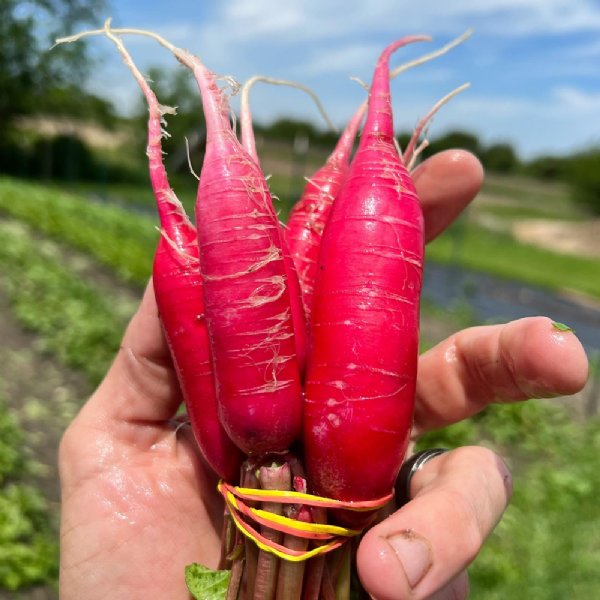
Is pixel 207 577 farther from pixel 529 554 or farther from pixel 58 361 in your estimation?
pixel 58 361

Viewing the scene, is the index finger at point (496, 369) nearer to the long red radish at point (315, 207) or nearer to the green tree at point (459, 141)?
the long red radish at point (315, 207)

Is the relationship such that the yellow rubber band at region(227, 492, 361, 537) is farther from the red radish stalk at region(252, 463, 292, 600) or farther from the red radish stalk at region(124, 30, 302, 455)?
the red radish stalk at region(124, 30, 302, 455)

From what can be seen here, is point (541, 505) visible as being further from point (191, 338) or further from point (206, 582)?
point (191, 338)

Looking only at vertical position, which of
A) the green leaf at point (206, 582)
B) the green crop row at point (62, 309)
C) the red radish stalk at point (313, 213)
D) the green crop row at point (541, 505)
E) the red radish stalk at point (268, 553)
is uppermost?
the red radish stalk at point (313, 213)

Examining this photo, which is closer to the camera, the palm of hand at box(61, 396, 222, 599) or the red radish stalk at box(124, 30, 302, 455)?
the red radish stalk at box(124, 30, 302, 455)

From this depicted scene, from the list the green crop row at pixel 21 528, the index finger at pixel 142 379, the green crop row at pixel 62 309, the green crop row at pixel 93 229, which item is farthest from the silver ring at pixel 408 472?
the green crop row at pixel 93 229

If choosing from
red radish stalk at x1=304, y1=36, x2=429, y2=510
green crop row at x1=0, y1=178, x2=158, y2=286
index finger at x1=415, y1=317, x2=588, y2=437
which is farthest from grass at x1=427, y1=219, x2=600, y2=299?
red radish stalk at x1=304, y1=36, x2=429, y2=510
